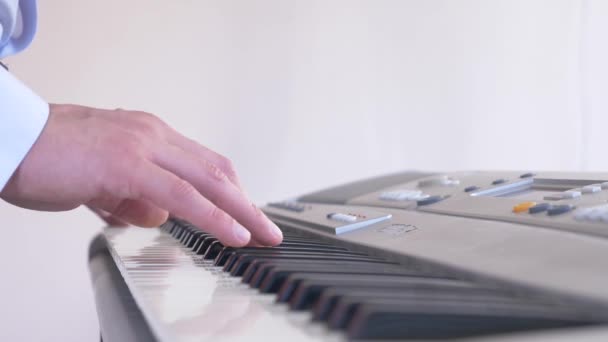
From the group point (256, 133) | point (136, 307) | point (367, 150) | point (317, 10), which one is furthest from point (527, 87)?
point (136, 307)

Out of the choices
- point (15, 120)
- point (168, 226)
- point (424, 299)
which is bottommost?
point (168, 226)

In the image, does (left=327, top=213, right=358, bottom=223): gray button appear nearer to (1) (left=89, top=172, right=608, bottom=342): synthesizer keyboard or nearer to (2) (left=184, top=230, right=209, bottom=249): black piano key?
(1) (left=89, top=172, right=608, bottom=342): synthesizer keyboard

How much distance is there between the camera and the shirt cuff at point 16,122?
0.65 metres

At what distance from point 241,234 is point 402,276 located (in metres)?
0.24

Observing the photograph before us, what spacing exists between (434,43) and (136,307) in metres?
1.90

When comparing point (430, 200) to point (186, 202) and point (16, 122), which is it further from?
point (16, 122)

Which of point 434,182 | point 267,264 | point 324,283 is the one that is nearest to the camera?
point 324,283

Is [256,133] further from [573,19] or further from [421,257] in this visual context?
[421,257]

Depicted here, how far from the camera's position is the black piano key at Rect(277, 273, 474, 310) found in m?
0.40

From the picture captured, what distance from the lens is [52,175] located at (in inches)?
26.0

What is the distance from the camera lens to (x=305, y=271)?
47 cm

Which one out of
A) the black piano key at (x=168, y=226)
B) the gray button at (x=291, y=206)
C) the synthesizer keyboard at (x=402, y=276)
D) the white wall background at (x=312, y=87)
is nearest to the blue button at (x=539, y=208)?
the synthesizer keyboard at (x=402, y=276)

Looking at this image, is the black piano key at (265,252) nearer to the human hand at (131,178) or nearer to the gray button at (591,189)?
the human hand at (131,178)

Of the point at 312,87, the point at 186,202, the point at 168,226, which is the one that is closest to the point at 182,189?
the point at 186,202
